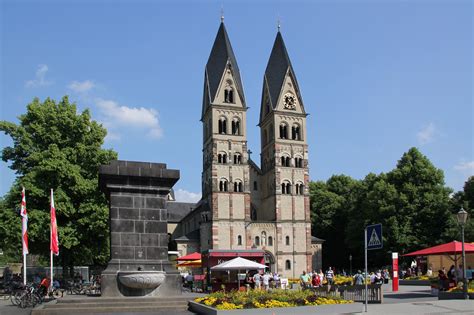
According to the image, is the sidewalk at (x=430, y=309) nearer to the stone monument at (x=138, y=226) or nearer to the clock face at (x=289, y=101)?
the stone monument at (x=138, y=226)

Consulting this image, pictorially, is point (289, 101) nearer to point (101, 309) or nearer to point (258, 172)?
point (258, 172)

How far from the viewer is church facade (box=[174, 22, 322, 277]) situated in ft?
252

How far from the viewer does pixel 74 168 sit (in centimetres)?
3641

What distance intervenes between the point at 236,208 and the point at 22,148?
4238 cm

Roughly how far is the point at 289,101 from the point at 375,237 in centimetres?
6884

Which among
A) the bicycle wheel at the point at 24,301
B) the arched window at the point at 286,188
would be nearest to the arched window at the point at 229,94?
the arched window at the point at 286,188

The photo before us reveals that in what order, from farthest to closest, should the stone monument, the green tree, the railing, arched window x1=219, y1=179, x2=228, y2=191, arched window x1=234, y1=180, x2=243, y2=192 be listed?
arched window x1=234, y1=180, x2=243, y2=192 → arched window x1=219, y1=179, x2=228, y2=191 → the green tree → the railing → the stone monument

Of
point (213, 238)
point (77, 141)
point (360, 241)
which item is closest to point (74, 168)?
point (77, 141)

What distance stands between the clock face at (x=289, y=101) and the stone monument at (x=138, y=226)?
6457cm

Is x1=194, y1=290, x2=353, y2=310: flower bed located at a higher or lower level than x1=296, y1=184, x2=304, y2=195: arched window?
lower

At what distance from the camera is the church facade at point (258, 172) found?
7681cm

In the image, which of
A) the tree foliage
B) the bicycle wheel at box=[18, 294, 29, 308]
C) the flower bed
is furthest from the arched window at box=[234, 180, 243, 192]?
the flower bed

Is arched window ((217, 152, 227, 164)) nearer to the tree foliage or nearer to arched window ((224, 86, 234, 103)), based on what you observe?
arched window ((224, 86, 234, 103))

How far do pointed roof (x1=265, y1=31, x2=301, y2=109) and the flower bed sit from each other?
216 ft
